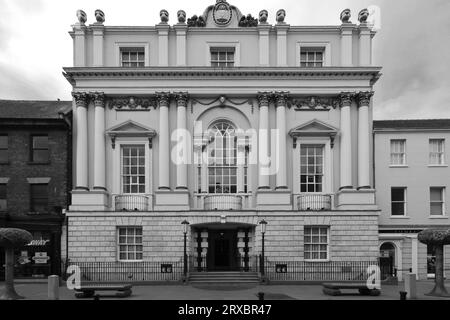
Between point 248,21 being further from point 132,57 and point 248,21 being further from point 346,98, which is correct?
point 346,98

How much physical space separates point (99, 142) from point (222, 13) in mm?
11513

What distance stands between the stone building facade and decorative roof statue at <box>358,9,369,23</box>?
23.7 ft

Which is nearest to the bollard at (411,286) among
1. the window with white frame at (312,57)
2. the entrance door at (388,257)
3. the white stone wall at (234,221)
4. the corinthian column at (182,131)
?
the white stone wall at (234,221)

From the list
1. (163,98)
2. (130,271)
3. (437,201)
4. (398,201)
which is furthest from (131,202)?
(437,201)

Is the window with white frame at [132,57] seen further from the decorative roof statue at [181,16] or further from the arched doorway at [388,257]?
the arched doorway at [388,257]

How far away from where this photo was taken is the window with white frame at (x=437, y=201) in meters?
26.0

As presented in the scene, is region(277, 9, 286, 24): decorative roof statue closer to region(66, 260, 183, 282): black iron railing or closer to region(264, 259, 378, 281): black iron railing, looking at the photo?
region(264, 259, 378, 281): black iron railing

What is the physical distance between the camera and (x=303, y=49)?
24.9 m

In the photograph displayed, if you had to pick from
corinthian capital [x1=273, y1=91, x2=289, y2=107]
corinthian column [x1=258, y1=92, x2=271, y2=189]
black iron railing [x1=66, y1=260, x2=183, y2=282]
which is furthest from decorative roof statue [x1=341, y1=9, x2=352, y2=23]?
black iron railing [x1=66, y1=260, x2=183, y2=282]

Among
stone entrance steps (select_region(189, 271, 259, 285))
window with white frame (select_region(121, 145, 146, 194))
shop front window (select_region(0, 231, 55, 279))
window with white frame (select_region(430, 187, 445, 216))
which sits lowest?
stone entrance steps (select_region(189, 271, 259, 285))

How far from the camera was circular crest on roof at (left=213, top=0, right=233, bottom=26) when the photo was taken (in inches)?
976

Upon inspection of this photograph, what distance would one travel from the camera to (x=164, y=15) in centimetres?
2438

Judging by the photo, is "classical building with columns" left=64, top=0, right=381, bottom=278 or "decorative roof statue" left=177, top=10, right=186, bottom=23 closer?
"classical building with columns" left=64, top=0, right=381, bottom=278

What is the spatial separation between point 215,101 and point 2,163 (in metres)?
13.9
